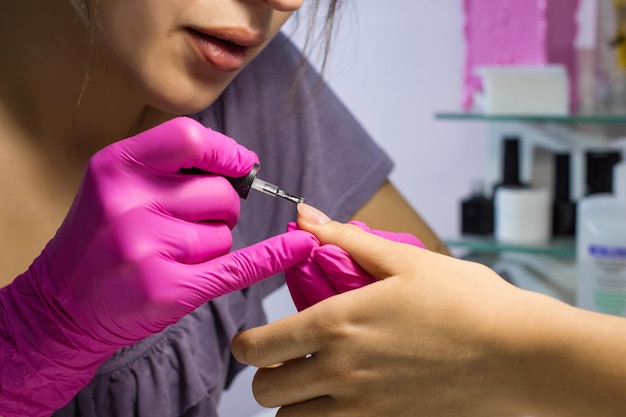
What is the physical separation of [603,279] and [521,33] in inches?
17.6

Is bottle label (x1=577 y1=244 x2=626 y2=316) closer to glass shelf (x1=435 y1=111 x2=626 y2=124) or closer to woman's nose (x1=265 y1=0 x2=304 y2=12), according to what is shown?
glass shelf (x1=435 y1=111 x2=626 y2=124)

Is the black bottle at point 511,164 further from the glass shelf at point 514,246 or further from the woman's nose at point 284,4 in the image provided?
the woman's nose at point 284,4

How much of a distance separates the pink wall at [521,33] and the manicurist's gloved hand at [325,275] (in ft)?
2.84

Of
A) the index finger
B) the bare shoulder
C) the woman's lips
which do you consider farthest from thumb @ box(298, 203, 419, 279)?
the bare shoulder

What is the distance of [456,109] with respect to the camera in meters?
1.55

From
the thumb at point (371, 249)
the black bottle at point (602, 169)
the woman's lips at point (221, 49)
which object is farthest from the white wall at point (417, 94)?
the thumb at point (371, 249)

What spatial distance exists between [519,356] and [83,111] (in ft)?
1.81

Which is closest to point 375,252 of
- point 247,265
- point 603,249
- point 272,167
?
point 247,265

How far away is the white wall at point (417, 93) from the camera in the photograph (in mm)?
1519

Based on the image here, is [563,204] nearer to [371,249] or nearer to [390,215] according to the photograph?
[390,215]

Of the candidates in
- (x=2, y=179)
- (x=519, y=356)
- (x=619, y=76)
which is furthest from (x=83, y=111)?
(x=619, y=76)

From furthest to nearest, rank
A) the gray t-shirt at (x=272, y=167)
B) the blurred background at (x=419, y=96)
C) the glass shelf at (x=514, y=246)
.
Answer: the blurred background at (x=419, y=96) → the glass shelf at (x=514, y=246) → the gray t-shirt at (x=272, y=167)

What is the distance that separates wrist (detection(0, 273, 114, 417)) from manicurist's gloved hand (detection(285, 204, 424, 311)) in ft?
0.61

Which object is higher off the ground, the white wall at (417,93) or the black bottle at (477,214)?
the white wall at (417,93)
